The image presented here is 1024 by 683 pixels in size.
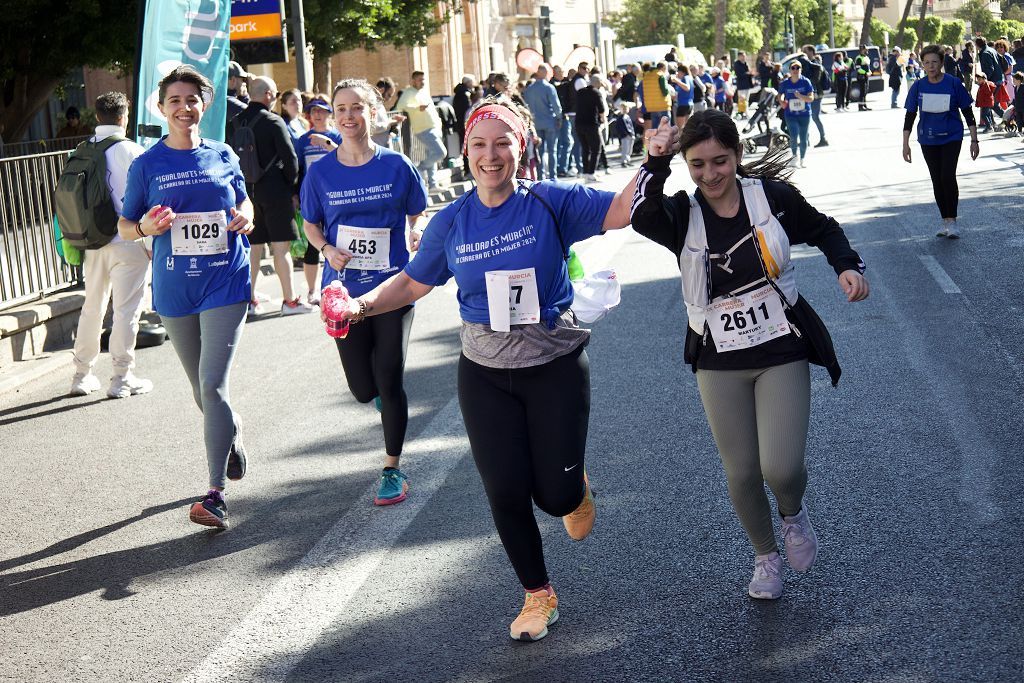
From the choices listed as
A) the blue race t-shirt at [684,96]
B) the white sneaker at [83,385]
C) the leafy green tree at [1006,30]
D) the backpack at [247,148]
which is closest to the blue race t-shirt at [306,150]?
the backpack at [247,148]

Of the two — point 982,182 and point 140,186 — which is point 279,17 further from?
point 140,186

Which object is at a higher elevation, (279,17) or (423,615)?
(279,17)

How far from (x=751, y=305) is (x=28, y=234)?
8498 mm

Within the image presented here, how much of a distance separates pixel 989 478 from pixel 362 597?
2.74 metres

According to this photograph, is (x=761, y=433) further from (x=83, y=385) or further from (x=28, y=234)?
(x=28, y=234)

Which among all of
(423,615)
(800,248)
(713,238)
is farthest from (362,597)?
(800,248)

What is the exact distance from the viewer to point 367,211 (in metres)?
6.19

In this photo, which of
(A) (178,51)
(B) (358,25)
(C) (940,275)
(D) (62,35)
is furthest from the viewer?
(B) (358,25)

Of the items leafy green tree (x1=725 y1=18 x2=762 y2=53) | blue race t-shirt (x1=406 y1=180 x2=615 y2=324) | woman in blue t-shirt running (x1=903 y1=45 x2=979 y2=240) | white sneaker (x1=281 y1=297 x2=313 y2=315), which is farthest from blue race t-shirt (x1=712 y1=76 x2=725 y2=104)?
leafy green tree (x1=725 y1=18 x2=762 y2=53)

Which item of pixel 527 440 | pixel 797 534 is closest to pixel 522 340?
pixel 527 440

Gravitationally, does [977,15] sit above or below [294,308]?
above

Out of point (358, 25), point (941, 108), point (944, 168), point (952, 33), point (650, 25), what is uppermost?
point (650, 25)

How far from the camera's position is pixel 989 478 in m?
5.78

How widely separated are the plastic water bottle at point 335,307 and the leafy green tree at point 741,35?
8352cm
